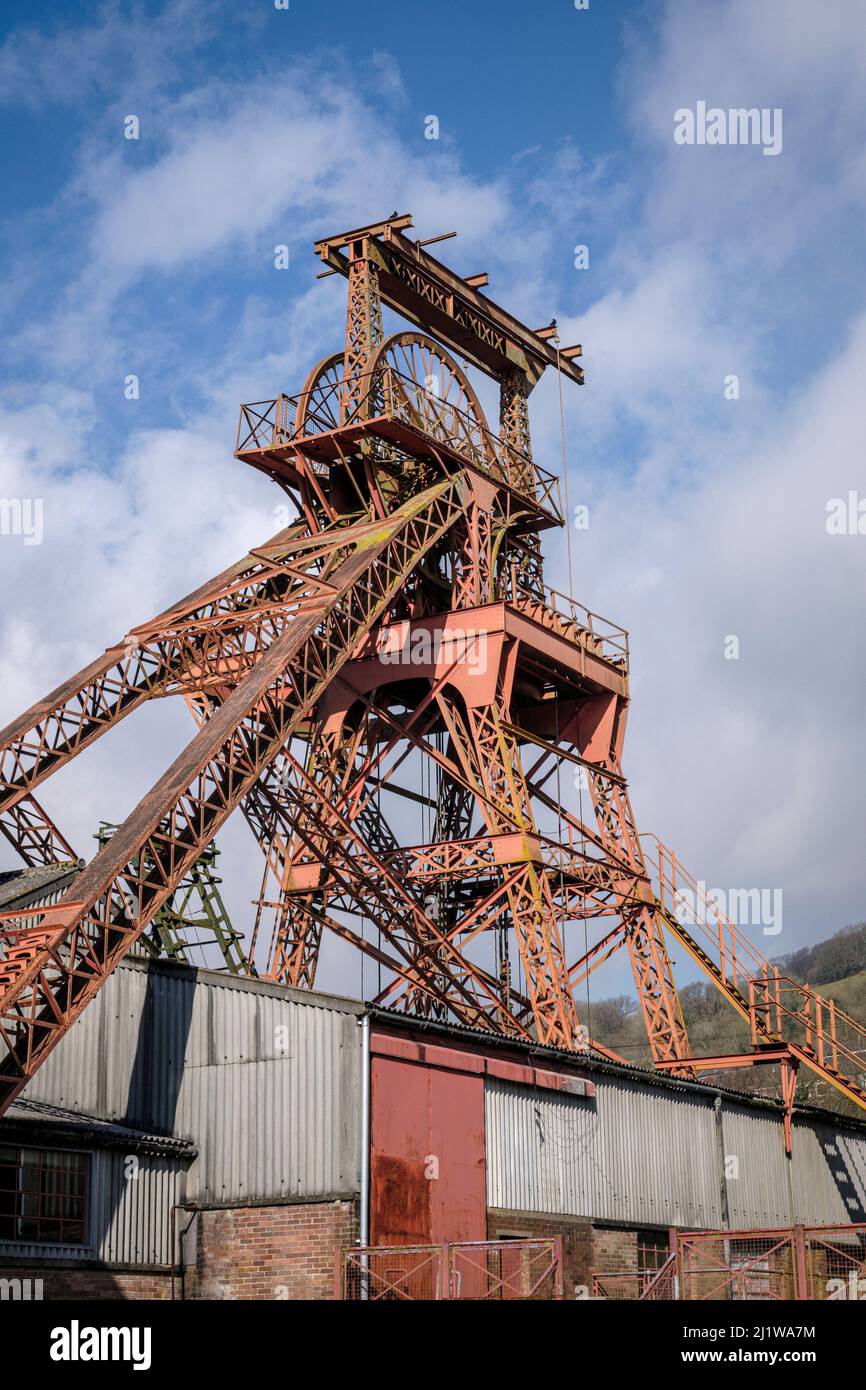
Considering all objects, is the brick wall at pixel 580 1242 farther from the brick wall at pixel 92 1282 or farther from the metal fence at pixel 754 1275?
the brick wall at pixel 92 1282

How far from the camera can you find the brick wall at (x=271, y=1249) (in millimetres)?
20250

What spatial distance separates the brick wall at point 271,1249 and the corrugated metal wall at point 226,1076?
228mm

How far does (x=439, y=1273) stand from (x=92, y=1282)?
4.27 m

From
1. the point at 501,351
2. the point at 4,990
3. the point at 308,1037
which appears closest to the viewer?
the point at 4,990

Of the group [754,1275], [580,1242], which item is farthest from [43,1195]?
[754,1275]

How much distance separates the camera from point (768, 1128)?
29.8 m

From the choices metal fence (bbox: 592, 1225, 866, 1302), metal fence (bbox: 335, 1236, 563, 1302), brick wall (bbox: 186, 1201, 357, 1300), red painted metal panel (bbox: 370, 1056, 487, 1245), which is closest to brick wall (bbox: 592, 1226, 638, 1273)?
metal fence (bbox: 592, 1225, 866, 1302)

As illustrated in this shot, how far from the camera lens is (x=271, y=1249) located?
20672mm

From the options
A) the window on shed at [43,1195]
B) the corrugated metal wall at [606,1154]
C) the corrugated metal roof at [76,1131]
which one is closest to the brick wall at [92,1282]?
the window on shed at [43,1195]

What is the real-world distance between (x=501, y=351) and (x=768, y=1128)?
16.7 m

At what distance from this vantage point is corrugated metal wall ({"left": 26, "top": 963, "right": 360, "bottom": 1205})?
20984 mm

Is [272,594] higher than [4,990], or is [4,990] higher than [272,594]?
[272,594]
